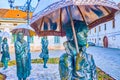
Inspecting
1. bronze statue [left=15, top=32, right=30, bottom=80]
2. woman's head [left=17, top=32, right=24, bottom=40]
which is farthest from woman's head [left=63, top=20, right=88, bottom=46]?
bronze statue [left=15, top=32, right=30, bottom=80]

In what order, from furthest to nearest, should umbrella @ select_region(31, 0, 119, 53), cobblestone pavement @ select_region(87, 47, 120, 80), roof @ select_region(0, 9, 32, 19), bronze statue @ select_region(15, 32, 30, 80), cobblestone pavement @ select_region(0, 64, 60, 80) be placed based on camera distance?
roof @ select_region(0, 9, 32, 19) → cobblestone pavement @ select_region(87, 47, 120, 80) → cobblestone pavement @ select_region(0, 64, 60, 80) → bronze statue @ select_region(15, 32, 30, 80) → umbrella @ select_region(31, 0, 119, 53)

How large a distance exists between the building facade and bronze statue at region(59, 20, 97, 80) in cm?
3034

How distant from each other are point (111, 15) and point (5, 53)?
419 inches

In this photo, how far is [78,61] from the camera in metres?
3.23

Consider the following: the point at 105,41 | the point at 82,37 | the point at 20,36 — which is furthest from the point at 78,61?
the point at 105,41

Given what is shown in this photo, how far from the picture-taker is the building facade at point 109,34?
36.2 metres

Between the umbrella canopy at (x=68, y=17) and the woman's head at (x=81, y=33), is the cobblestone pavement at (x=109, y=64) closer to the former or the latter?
the umbrella canopy at (x=68, y=17)

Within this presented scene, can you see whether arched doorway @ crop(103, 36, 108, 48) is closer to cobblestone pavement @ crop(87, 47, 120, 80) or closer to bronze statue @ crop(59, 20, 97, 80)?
cobblestone pavement @ crop(87, 47, 120, 80)

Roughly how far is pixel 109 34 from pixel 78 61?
37907 millimetres

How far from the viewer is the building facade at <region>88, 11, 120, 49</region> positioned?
36188 millimetres

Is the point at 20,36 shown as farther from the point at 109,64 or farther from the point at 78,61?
the point at 109,64

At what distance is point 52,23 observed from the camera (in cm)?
410

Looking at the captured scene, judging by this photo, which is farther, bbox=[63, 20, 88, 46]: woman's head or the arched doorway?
the arched doorway

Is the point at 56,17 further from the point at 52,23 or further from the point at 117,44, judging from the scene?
the point at 117,44
